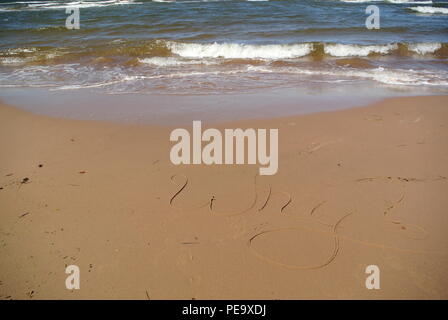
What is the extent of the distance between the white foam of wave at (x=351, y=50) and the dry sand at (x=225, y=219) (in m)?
6.63

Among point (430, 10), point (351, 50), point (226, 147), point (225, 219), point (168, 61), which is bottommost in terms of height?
point (225, 219)

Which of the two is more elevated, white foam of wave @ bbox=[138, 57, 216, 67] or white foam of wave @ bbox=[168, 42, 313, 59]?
white foam of wave @ bbox=[168, 42, 313, 59]

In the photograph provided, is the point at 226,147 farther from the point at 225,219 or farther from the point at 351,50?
the point at 351,50

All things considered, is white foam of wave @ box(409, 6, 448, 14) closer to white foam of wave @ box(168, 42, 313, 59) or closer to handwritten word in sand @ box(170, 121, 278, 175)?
white foam of wave @ box(168, 42, 313, 59)

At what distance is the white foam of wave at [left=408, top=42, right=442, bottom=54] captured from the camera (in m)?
10.7

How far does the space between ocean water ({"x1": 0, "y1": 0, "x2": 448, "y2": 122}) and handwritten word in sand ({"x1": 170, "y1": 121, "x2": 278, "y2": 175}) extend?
2145 millimetres

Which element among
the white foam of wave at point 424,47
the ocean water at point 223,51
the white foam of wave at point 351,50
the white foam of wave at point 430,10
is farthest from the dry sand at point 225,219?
the white foam of wave at point 430,10

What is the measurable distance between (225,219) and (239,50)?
863 centimetres

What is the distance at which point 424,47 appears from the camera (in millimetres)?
10781

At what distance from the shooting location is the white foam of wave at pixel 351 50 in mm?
10406

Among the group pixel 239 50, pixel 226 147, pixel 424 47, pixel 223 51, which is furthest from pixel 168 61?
pixel 424 47

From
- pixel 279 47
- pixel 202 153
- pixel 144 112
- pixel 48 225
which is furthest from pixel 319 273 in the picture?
pixel 279 47

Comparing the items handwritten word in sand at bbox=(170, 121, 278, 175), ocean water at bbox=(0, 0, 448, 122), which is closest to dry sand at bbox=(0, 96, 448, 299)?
handwritten word in sand at bbox=(170, 121, 278, 175)

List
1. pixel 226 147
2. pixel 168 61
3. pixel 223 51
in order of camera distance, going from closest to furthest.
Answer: pixel 226 147 → pixel 168 61 → pixel 223 51
